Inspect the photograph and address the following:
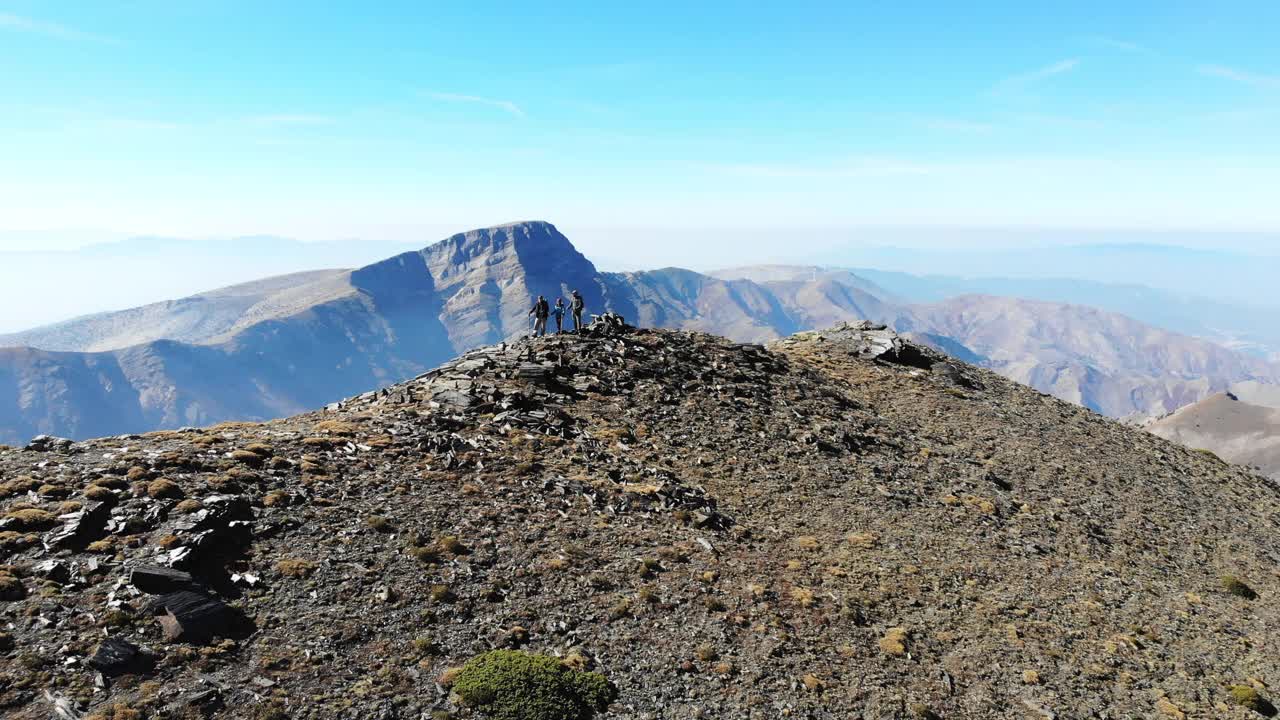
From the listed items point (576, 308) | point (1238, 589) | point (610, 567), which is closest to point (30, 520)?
point (610, 567)

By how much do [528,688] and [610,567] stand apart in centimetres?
845

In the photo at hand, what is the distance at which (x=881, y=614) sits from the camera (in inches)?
1147

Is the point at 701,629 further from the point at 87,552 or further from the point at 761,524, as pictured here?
the point at 87,552

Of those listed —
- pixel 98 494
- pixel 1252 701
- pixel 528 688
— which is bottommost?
pixel 1252 701

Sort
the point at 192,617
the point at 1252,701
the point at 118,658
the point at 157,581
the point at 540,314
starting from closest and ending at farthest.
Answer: the point at 118,658
the point at 192,617
the point at 157,581
the point at 1252,701
the point at 540,314

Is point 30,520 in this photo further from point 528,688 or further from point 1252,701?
point 1252,701

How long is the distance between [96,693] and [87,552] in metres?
7.69

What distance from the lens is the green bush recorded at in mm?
20594

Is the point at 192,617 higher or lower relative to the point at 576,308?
lower

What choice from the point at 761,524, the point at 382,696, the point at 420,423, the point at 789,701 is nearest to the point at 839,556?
the point at 761,524

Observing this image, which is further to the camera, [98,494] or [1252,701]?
[1252,701]

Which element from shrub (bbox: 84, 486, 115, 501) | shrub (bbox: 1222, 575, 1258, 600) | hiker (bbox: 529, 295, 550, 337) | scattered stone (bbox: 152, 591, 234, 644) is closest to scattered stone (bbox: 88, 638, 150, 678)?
scattered stone (bbox: 152, 591, 234, 644)

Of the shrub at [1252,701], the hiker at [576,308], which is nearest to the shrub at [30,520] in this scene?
A: the hiker at [576,308]

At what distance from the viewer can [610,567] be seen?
1151 inches
